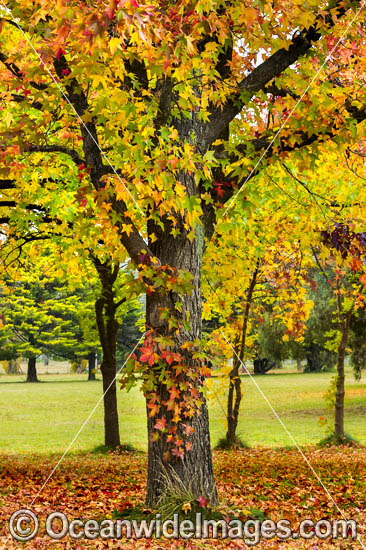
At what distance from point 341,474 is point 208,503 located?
369 centimetres

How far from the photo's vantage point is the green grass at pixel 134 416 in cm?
1881

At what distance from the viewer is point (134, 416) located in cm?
2834

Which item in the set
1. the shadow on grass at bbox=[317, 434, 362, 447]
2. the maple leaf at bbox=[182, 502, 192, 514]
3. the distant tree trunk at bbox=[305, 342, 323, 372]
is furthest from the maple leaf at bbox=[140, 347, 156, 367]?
the distant tree trunk at bbox=[305, 342, 323, 372]

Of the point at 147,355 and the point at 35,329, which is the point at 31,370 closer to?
the point at 35,329

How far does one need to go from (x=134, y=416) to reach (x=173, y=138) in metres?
24.6

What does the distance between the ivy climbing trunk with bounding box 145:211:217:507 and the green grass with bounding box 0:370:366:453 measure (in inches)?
306

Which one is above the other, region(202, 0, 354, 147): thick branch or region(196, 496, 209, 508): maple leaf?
region(202, 0, 354, 147): thick branch

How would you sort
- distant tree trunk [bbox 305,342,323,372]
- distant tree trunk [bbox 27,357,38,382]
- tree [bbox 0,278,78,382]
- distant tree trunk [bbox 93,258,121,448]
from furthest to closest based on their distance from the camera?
distant tree trunk [bbox 27,357,38,382] < distant tree trunk [bbox 305,342,323,372] < tree [bbox 0,278,78,382] < distant tree trunk [bbox 93,258,121,448]

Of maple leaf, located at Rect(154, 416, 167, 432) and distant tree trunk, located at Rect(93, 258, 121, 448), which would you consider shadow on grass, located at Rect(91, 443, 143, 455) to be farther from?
maple leaf, located at Rect(154, 416, 167, 432)

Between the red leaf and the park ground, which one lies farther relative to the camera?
the park ground

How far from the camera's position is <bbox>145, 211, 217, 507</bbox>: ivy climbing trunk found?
5.48 meters

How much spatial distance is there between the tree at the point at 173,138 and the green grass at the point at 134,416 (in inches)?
314

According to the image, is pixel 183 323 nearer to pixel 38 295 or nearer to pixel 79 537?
pixel 79 537

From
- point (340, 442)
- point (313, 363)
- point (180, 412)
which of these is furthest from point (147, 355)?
point (313, 363)
